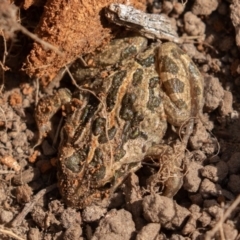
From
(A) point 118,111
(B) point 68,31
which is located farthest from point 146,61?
(B) point 68,31

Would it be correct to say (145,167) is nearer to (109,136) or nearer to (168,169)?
(168,169)

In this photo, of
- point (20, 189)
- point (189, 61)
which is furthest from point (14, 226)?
point (189, 61)

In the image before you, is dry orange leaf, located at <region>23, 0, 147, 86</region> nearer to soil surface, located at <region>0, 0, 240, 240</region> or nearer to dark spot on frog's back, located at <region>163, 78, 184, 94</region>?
soil surface, located at <region>0, 0, 240, 240</region>

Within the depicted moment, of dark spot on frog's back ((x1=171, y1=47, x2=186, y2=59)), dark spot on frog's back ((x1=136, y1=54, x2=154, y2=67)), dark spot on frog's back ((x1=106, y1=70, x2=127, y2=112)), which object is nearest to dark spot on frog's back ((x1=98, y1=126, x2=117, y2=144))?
dark spot on frog's back ((x1=106, y1=70, x2=127, y2=112))

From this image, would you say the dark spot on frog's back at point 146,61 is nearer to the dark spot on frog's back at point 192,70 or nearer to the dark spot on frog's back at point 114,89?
the dark spot on frog's back at point 114,89

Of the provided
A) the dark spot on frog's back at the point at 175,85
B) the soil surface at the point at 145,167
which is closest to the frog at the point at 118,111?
the dark spot on frog's back at the point at 175,85
